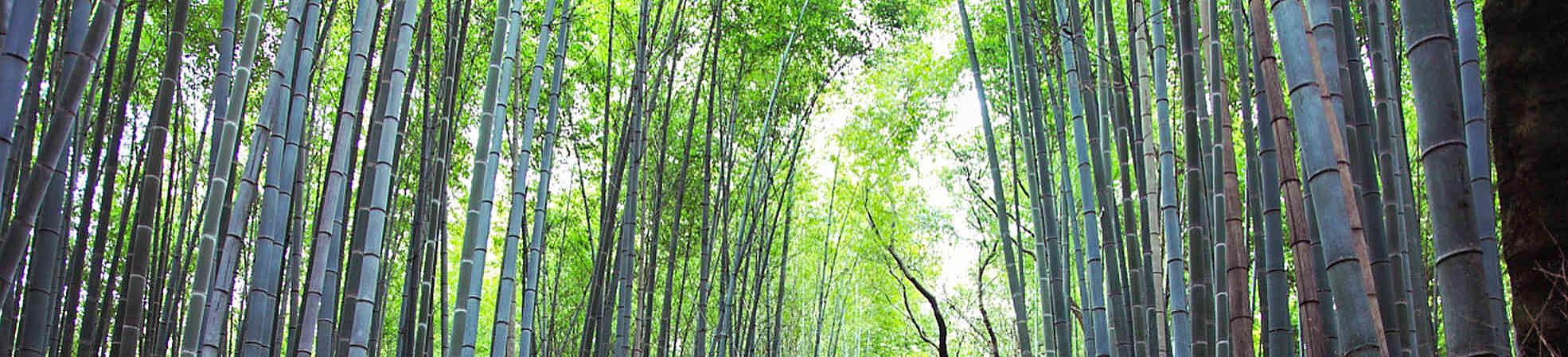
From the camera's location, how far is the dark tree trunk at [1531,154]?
1.55 m

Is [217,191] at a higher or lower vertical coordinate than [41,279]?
higher

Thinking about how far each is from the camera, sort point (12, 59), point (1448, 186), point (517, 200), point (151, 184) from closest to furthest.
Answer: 1. point (1448, 186)
2. point (12, 59)
3. point (151, 184)
4. point (517, 200)

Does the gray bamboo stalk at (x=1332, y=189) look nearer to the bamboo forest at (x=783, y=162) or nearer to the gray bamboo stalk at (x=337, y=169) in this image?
the bamboo forest at (x=783, y=162)

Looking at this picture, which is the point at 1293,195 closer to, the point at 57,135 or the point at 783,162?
the point at 57,135

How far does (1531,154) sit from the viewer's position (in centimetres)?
158

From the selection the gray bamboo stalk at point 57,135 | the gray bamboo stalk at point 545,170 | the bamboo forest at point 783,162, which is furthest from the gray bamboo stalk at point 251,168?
the gray bamboo stalk at point 545,170

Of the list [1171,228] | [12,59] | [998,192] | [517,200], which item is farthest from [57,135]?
[998,192]

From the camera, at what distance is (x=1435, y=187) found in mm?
1371

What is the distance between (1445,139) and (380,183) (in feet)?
6.25

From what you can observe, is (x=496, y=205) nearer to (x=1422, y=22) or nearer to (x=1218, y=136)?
(x=1218, y=136)

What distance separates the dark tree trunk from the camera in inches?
60.9

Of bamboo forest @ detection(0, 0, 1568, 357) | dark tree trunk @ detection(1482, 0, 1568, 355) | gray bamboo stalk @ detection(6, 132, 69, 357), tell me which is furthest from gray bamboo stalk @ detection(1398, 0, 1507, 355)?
gray bamboo stalk @ detection(6, 132, 69, 357)

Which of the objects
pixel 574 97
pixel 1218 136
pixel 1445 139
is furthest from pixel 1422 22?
pixel 574 97

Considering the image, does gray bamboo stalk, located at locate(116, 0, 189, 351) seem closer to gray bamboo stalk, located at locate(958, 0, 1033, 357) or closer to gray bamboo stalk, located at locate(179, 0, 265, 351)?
gray bamboo stalk, located at locate(179, 0, 265, 351)
